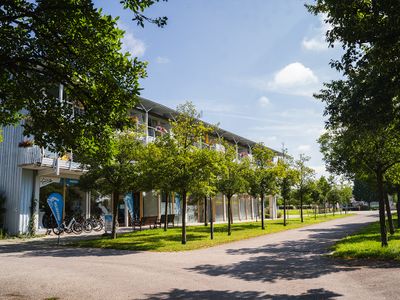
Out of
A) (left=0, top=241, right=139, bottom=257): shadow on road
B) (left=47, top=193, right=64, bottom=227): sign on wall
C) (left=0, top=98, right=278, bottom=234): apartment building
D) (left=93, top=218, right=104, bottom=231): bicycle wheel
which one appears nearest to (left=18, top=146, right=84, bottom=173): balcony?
(left=0, top=98, right=278, bottom=234): apartment building

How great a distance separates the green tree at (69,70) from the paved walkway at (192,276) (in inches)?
121

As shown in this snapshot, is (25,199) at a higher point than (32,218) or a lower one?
higher

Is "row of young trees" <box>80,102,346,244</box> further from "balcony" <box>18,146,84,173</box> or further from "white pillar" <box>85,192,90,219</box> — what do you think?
"white pillar" <box>85,192,90,219</box>

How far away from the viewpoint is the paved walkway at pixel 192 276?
6.95 meters

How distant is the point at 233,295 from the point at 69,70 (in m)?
5.68

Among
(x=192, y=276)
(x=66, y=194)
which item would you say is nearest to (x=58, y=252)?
(x=192, y=276)

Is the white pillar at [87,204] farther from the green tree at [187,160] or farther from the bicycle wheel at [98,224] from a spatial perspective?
the green tree at [187,160]

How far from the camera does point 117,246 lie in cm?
1516

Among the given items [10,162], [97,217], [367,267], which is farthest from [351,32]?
[97,217]

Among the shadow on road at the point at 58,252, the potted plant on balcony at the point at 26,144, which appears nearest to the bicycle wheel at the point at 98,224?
the potted plant on balcony at the point at 26,144

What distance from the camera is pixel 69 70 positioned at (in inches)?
306

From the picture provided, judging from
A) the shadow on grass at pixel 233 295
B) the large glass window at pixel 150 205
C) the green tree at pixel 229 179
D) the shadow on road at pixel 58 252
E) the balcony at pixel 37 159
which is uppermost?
the balcony at pixel 37 159

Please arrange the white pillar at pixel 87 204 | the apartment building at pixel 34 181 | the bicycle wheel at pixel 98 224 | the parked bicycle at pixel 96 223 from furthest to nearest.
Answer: the white pillar at pixel 87 204
the bicycle wheel at pixel 98 224
the parked bicycle at pixel 96 223
the apartment building at pixel 34 181

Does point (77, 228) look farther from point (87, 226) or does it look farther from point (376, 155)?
point (376, 155)
